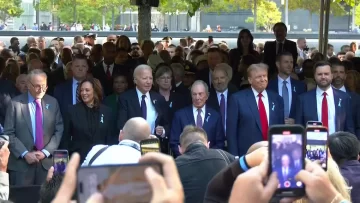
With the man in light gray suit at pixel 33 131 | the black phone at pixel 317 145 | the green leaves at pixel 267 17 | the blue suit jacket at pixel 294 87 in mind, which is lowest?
the man in light gray suit at pixel 33 131

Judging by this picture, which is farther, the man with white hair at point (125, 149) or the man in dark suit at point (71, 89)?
the man in dark suit at point (71, 89)

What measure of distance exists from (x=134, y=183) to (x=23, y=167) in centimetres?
730

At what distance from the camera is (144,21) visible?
59.2 feet

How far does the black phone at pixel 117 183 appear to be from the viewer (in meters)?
2.40

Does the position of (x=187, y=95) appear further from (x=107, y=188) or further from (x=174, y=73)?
(x=107, y=188)

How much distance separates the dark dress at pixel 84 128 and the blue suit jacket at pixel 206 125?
77 cm

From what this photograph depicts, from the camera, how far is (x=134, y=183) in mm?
2408

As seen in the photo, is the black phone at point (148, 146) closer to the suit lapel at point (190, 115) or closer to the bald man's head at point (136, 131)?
the bald man's head at point (136, 131)

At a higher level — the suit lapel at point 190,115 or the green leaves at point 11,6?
the green leaves at point 11,6

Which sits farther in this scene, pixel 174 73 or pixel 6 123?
pixel 174 73

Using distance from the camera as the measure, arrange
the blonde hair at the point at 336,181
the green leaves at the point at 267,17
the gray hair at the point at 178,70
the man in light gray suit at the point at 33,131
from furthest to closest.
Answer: the green leaves at the point at 267,17 → the gray hair at the point at 178,70 → the man in light gray suit at the point at 33,131 → the blonde hair at the point at 336,181

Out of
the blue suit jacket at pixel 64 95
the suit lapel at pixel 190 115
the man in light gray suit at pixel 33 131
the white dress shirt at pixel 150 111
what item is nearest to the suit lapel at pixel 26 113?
the man in light gray suit at pixel 33 131

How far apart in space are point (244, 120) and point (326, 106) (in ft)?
3.30

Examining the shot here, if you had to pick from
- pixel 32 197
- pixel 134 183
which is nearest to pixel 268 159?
pixel 134 183
